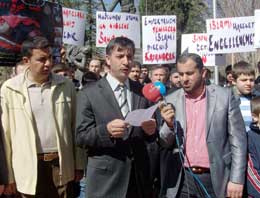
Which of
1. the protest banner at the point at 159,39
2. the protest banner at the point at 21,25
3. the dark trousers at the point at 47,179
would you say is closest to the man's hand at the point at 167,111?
the dark trousers at the point at 47,179

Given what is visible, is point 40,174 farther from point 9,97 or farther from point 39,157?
point 9,97

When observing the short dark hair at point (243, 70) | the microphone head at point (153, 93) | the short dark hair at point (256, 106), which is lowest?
the short dark hair at point (256, 106)

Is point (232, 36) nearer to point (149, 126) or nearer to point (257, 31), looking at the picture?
point (257, 31)

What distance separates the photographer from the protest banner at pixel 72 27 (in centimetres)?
971

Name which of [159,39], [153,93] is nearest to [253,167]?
[153,93]

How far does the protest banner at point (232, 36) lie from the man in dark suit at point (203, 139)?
5.32m

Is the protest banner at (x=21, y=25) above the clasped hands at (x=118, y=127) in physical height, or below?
above

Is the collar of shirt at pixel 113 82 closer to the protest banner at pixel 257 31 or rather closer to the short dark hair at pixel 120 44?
the short dark hair at pixel 120 44

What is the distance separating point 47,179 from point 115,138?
75cm

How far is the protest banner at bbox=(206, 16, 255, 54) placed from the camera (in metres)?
9.30

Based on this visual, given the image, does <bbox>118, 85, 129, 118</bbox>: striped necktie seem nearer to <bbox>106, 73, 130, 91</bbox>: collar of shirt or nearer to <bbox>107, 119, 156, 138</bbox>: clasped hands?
<bbox>106, 73, 130, 91</bbox>: collar of shirt

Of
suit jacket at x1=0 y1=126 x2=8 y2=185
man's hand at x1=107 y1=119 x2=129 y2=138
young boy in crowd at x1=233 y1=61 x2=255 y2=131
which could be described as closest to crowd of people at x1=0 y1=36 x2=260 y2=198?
man's hand at x1=107 y1=119 x2=129 y2=138

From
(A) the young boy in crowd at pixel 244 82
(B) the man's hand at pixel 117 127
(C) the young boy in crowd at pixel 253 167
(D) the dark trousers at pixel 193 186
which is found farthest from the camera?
(A) the young boy in crowd at pixel 244 82

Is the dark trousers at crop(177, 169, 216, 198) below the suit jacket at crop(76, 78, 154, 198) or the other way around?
below
